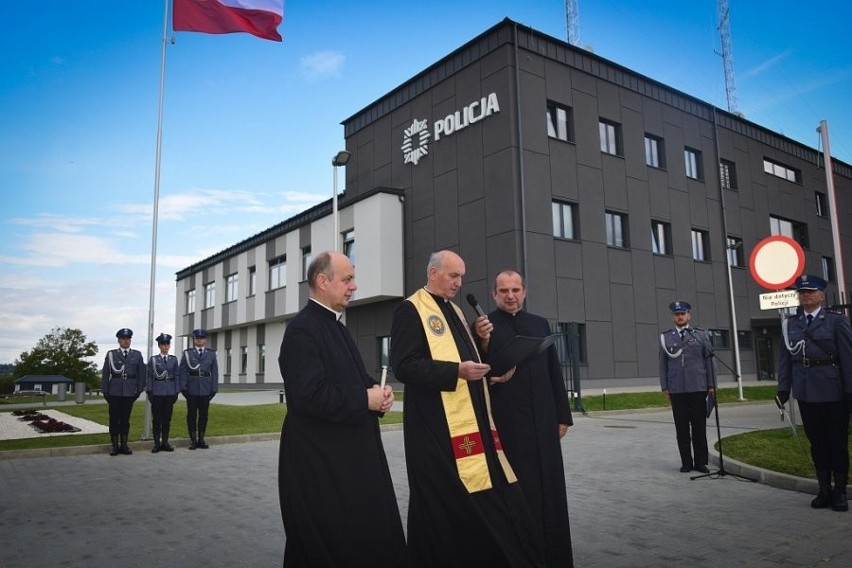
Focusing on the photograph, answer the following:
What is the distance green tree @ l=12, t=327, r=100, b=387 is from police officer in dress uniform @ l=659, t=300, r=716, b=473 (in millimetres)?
59434

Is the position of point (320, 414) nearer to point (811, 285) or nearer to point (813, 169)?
point (811, 285)

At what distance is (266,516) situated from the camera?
6367 millimetres

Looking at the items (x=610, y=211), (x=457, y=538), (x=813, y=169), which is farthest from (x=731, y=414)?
(x=813, y=169)

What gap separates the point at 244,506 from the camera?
6.86 meters

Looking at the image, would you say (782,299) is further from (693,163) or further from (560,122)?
(693,163)

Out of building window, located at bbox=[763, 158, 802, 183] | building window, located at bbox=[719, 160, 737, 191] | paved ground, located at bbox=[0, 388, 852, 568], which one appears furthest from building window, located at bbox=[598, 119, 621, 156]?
paved ground, located at bbox=[0, 388, 852, 568]

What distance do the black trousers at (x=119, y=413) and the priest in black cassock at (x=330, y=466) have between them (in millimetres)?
9842

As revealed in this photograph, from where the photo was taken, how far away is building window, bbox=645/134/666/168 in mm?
28062

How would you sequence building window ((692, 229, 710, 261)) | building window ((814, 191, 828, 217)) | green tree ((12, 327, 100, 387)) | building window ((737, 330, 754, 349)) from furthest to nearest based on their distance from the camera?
green tree ((12, 327, 100, 387)) < building window ((814, 191, 828, 217)) < building window ((737, 330, 754, 349)) < building window ((692, 229, 710, 261))

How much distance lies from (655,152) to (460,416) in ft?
89.5

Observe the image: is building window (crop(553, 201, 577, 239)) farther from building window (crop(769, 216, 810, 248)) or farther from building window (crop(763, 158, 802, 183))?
building window (crop(763, 158, 802, 183))

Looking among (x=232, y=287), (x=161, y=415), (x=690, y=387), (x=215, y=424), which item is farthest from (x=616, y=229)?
(x=232, y=287)

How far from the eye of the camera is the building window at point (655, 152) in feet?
92.1

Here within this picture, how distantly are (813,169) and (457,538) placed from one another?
140 feet
